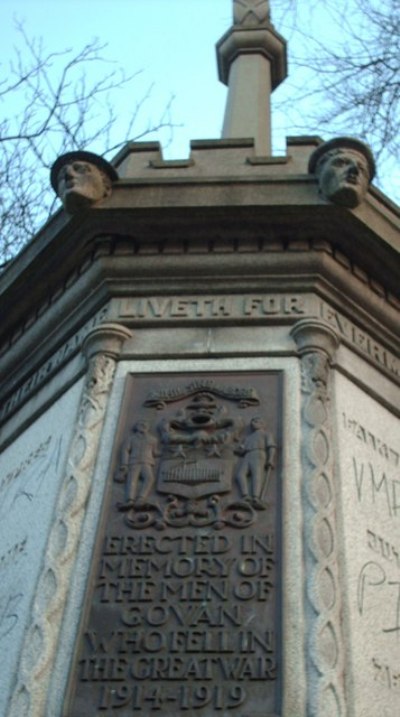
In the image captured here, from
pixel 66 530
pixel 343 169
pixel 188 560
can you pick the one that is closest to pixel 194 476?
pixel 188 560

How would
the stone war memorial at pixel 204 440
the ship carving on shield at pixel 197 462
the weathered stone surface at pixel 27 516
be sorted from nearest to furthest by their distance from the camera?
the stone war memorial at pixel 204 440 < the weathered stone surface at pixel 27 516 < the ship carving on shield at pixel 197 462

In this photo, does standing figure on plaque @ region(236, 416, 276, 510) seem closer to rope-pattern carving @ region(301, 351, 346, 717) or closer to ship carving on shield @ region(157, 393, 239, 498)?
ship carving on shield @ region(157, 393, 239, 498)

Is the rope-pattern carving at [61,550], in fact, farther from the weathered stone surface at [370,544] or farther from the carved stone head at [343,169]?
the carved stone head at [343,169]

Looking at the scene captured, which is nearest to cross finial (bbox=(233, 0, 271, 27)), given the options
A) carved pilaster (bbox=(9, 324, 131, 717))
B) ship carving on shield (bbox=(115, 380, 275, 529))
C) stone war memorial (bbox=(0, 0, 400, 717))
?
stone war memorial (bbox=(0, 0, 400, 717))

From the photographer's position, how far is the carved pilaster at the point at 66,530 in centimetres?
458

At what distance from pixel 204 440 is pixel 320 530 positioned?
734mm

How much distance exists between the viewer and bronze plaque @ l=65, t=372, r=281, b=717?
444 centimetres

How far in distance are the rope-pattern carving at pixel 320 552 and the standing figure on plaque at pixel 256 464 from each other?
0.17 metres

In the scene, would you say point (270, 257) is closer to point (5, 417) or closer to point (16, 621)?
point (5, 417)

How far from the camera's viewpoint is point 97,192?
630cm

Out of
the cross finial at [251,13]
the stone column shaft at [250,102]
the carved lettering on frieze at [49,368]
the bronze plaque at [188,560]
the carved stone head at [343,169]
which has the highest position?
the cross finial at [251,13]

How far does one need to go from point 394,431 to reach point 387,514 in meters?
0.63

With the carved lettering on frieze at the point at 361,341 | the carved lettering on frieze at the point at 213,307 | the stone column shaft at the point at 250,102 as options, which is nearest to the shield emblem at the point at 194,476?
the carved lettering on frieze at the point at 213,307

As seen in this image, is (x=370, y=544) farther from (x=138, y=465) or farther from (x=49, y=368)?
(x=49, y=368)
